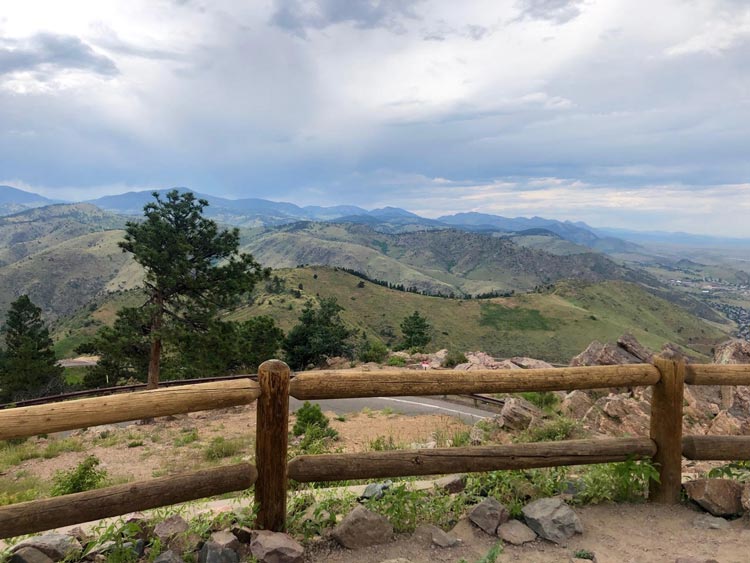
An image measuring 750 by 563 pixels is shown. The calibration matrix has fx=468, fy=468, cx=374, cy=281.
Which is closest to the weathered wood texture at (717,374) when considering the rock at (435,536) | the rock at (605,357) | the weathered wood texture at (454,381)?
the weathered wood texture at (454,381)

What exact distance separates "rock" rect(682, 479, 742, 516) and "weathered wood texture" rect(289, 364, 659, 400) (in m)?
1.09

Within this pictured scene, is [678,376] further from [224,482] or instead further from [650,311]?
[650,311]

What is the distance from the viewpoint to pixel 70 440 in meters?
13.0

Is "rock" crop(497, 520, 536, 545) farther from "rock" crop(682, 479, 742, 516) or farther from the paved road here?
the paved road

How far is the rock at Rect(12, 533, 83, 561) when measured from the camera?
3320 millimetres

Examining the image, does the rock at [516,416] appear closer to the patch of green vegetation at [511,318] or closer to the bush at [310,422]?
the bush at [310,422]

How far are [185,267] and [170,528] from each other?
52.7 ft

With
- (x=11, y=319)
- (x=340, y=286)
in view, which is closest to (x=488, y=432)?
(x=11, y=319)

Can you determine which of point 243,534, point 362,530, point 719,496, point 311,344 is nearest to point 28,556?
point 243,534

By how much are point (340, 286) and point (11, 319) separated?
78667 mm

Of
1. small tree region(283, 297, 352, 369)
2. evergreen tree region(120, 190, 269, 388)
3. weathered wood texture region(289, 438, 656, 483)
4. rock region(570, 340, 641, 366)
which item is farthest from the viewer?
small tree region(283, 297, 352, 369)

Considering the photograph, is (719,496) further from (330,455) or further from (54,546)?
(54,546)

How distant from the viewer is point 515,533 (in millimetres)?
3941

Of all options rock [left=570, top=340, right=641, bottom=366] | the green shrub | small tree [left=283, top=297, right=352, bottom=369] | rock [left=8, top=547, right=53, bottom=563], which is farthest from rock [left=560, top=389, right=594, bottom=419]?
small tree [left=283, top=297, right=352, bottom=369]
